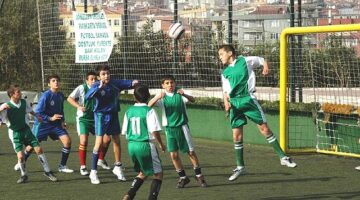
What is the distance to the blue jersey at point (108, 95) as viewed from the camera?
40.6ft

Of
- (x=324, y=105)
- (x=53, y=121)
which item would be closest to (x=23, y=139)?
(x=53, y=121)

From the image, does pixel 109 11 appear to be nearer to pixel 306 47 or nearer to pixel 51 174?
pixel 306 47

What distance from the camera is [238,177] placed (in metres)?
12.3

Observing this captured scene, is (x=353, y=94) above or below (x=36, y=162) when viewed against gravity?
above

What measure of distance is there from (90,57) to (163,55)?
248cm

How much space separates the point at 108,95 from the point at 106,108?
0.22 m

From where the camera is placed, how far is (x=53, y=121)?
13.4 metres

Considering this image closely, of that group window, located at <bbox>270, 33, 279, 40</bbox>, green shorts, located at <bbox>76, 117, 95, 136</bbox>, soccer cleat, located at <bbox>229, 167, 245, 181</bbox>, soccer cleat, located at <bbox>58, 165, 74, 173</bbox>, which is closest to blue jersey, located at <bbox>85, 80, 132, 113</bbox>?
green shorts, located at <bbox>76, 117, 95, 136</bbox>

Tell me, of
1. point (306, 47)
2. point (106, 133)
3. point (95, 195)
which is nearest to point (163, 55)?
point (306, 47)

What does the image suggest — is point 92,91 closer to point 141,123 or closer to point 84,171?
point 84,171

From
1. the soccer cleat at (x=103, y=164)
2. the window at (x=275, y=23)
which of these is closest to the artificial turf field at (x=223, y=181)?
the soccer cleat at (x=103, y=164)

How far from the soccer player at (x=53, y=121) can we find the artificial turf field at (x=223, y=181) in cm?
41

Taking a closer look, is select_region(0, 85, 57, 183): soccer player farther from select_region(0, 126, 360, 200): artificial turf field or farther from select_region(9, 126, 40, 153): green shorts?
select_region(0, 126, 360, 200): artificial turf field

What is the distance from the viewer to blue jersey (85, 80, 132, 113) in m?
12.4
